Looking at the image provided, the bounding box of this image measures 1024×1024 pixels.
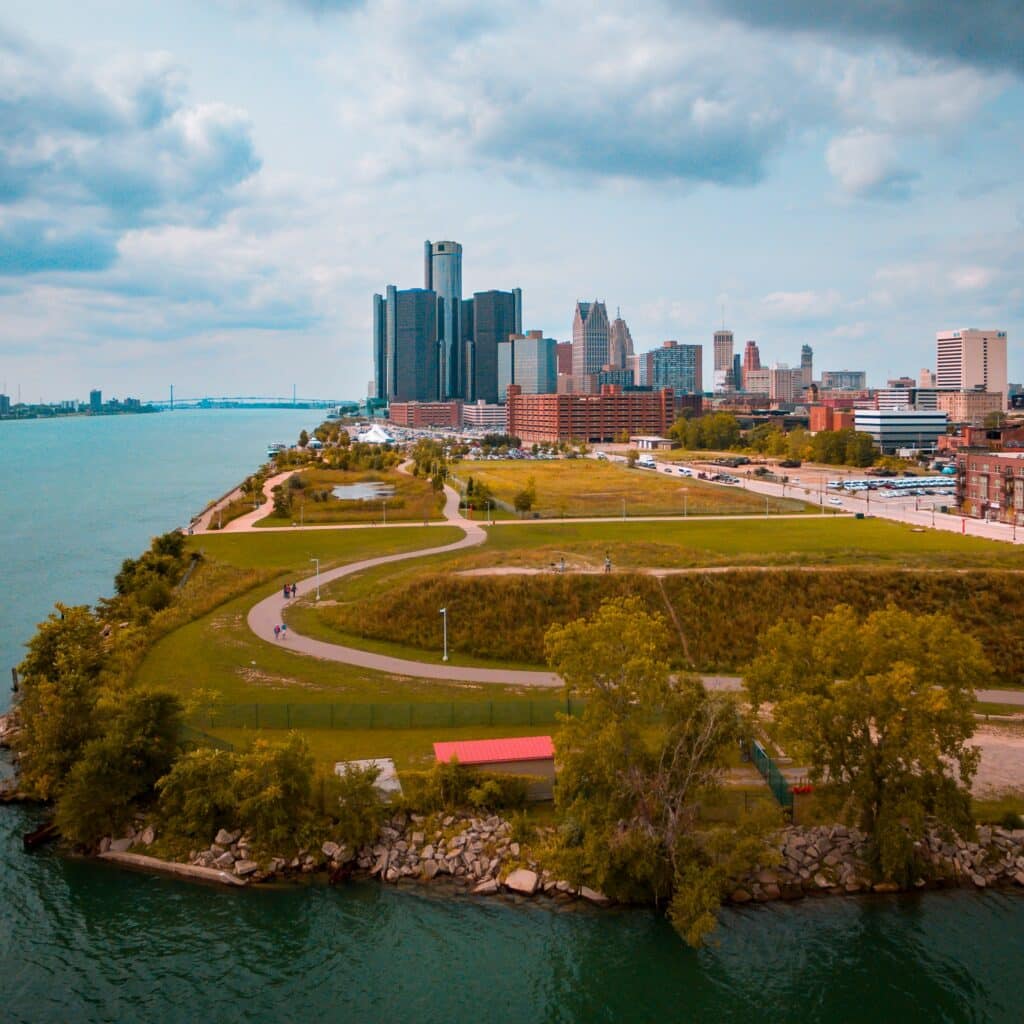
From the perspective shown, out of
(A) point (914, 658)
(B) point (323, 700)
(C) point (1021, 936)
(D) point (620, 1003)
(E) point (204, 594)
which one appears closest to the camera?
(D) point (620, 1003)

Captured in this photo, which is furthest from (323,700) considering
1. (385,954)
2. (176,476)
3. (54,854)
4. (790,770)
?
(176,476)

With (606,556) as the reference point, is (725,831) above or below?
below

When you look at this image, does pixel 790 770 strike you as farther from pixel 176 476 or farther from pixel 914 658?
pixel 176 476

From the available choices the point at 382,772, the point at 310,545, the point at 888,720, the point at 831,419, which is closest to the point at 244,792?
the point at 382,772

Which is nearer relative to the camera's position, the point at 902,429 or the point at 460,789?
the point at 460,789

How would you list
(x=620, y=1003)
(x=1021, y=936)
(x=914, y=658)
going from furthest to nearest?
(x=914, y=658) → (x=1021, y=936) → (x=620, y=1003)

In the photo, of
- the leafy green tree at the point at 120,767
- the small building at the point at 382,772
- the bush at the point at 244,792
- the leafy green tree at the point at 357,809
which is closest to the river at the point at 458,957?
the leafy green tree at the point at 120,767

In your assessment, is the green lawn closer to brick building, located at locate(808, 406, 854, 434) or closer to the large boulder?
the large boulder

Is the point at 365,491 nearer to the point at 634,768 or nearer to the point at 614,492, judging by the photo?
the point at 614,492
